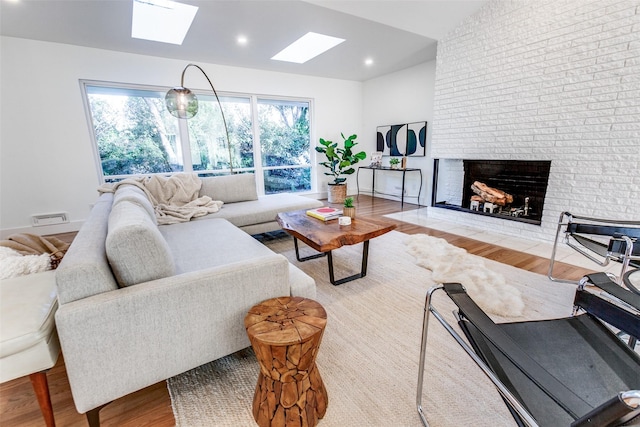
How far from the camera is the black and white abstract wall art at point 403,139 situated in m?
4.94

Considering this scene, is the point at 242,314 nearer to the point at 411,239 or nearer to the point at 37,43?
the point at 411,239

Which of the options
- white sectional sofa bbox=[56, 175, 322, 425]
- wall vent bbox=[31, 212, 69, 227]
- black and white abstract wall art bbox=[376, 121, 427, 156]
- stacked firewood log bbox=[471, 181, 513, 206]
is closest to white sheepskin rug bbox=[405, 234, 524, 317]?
stacked firewood log bbox=[471, 181, 513, 206]

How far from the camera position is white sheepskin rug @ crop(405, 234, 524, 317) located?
1901 millimetres

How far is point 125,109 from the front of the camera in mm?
4016

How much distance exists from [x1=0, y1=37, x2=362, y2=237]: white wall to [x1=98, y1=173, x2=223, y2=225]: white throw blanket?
159 centimetres

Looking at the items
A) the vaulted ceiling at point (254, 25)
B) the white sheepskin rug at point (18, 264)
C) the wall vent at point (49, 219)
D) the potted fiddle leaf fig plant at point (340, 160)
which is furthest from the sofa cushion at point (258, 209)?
the wall vent at point (49, 219)

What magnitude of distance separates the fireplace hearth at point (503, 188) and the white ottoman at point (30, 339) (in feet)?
13.3

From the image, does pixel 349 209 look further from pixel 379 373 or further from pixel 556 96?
pixel 556 96

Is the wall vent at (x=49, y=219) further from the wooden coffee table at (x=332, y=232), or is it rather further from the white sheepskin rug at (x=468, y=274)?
the white sheepskin rug at (x=468, y=274)

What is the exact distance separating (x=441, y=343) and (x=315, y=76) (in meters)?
5.27

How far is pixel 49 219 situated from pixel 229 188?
8.33 feet

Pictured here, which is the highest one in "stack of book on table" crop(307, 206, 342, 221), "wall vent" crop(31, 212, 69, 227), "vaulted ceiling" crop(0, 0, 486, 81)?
"vaulted ceiling" crop(0, 0, 486, 81)

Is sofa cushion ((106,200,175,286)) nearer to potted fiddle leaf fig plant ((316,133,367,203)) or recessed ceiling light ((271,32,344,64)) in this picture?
recessed ceiling light ((271,32,344,64))

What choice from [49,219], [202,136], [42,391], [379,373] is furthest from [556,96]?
[49,219]
